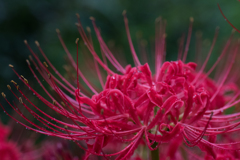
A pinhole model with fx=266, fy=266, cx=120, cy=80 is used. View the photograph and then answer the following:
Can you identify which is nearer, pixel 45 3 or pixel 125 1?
pixel 45 3

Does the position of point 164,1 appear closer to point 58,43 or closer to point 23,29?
point 58,43

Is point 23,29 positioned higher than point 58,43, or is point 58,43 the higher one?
point 23,29

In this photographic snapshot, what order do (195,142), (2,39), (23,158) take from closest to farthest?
(195,142) → (23,158) → (2,39)

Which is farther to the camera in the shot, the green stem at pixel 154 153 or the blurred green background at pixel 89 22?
the blurred green background at pixel 89 22

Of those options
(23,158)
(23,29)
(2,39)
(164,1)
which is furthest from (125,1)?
(23,158)

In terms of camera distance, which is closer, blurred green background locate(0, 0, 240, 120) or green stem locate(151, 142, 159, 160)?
Answer: green stem locate(151, 142, 159, 160)

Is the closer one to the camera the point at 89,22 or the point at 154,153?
the point at 154,153

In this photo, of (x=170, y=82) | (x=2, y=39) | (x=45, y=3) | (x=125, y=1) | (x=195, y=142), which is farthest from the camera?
(x=125, y=1)

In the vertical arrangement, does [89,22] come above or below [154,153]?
above
